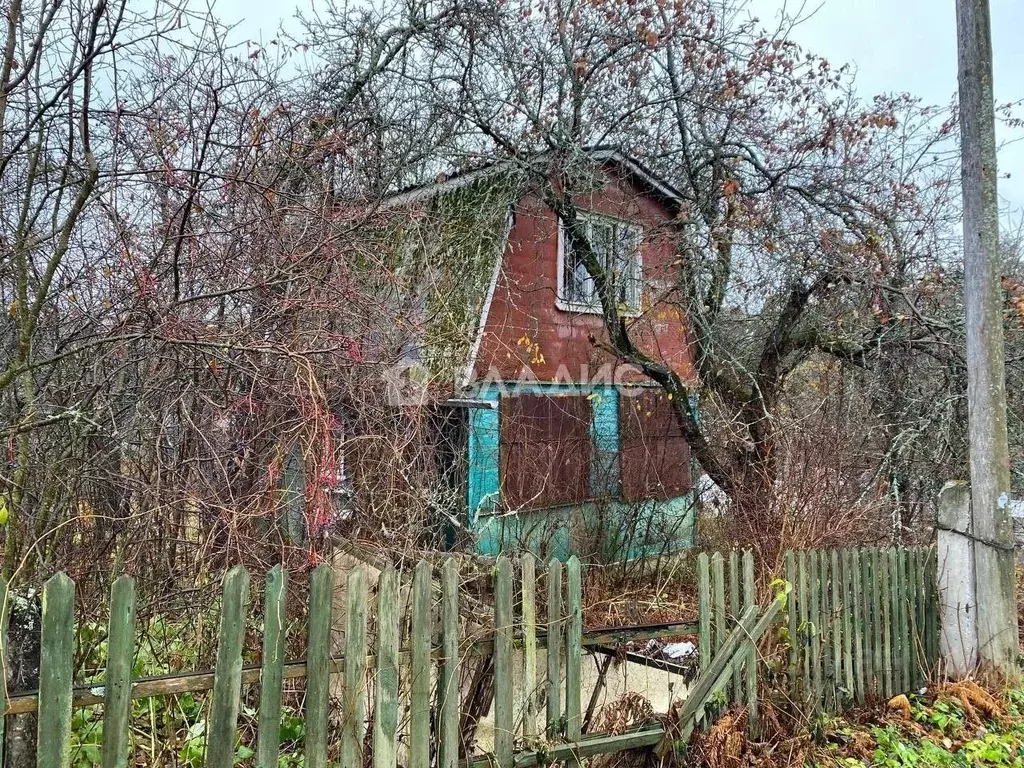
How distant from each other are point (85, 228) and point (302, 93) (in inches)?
125

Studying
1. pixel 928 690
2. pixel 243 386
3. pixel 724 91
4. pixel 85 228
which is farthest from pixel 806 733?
pixel 724 91

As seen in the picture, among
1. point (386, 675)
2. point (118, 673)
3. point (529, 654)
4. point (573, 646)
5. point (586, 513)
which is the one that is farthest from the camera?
point (586, 513)

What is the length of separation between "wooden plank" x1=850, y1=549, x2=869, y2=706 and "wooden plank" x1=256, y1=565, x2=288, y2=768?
12.6 feet

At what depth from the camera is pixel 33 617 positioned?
7.58ft

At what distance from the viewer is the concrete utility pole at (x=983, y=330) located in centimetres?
497

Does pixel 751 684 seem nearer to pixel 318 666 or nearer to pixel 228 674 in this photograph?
pixel 318 666

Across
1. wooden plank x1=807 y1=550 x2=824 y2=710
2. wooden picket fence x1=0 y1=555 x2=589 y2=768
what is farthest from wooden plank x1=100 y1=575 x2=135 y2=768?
wooden plank x1=807 y1=550 x2=824 y2=710

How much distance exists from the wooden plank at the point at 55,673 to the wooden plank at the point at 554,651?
2.05m

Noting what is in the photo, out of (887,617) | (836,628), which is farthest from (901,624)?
(836,628)

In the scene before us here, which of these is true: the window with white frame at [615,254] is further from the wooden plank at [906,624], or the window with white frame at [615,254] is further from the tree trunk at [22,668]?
the tree trunk at [22,668]

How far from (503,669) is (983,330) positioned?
454cm

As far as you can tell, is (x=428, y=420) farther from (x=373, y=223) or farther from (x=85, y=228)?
(x=85, y=228)

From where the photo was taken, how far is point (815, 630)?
4312mm

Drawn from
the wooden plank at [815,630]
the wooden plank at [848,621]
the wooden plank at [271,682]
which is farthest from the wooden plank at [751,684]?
the wooden plank at [271,682]
